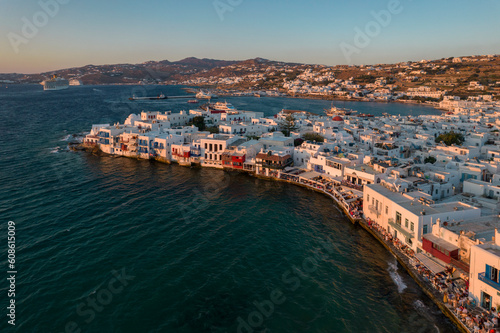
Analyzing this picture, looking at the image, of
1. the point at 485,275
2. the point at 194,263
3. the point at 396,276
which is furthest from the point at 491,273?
the point at 194,263

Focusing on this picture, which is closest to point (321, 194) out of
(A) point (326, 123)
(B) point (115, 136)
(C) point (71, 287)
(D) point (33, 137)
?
(C) point (71, 287)

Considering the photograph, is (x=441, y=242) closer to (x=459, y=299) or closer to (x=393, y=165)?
(x=459, y=299)

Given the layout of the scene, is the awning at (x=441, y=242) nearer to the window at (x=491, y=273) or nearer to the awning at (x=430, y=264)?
the awning at (x=430, y=264)

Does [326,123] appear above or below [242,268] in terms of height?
above

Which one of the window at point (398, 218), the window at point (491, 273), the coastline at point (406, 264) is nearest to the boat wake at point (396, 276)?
the coastline at point (406, 264)

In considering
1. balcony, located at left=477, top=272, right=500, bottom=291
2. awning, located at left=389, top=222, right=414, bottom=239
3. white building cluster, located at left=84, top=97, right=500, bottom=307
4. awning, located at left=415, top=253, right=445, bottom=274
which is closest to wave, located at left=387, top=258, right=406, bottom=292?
awning, located at left=415, top=253, right=445, bottom=274

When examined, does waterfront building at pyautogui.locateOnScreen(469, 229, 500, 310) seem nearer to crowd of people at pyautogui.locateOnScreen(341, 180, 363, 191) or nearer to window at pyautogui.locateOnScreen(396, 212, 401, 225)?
window at pyautogui.locateOnScreen(396, 212, 401, 225)

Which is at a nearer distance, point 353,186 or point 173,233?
point 173,233

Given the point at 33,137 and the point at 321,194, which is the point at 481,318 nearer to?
the point at 321,194
